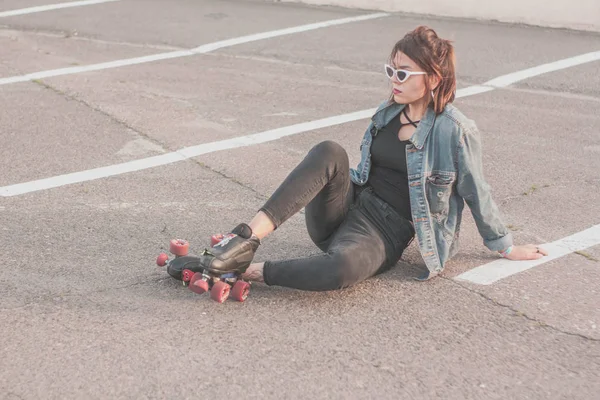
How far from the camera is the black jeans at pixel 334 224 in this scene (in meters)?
5.04

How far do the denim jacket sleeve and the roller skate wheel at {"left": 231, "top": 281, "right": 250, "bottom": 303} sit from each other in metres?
1.30

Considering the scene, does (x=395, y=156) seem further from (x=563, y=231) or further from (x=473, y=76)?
(x=473, y=76)

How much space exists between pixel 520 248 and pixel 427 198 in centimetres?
75

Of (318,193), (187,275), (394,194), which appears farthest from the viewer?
(394,194)

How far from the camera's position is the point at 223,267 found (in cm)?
488

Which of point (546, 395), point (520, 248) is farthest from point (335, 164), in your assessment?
point (546, 395)

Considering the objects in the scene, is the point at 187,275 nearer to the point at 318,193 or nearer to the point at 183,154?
the point at 318,193

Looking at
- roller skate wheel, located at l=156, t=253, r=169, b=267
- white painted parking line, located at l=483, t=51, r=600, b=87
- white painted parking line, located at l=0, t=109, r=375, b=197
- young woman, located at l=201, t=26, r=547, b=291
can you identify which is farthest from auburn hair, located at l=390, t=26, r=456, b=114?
white painted parking line, located at l=483, t=51, r=600, b=87

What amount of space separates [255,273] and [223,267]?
1.01 ft

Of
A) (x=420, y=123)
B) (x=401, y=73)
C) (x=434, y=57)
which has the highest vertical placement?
(x=434, y=57)

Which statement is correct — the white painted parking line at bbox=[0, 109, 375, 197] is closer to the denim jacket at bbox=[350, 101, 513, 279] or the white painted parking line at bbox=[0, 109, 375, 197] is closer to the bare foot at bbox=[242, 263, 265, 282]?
the bare foot at bbox=[242, 263, 265, 282]

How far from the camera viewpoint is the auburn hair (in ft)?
17.0

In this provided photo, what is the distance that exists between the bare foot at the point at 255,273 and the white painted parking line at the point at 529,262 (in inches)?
45.3

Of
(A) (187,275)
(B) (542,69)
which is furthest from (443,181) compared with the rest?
(B) (542,69)
